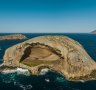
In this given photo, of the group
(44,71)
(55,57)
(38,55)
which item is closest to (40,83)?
(44,71)

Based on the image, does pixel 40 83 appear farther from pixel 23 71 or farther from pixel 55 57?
pixel 55 57

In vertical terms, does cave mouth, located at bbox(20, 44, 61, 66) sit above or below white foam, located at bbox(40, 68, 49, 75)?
above

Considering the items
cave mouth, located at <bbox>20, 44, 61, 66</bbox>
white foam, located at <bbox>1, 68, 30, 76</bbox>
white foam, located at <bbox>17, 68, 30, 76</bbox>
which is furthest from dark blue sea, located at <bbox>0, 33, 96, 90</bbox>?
cave mouth, located at <bbox>20, 44, 61, 66</bbox>

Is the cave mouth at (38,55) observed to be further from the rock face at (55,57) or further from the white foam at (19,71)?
the white foam at (19,71)

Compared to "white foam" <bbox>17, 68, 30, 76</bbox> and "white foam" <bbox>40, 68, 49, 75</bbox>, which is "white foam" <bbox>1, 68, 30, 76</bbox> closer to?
"white foam" <bbox>17, 68, 30, 76</bbox>

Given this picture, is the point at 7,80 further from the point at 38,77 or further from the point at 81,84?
the point at 81,84

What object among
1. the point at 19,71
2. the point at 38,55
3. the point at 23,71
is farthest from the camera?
the point at 38,55

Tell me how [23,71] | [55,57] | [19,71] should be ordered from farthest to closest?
[55,57], [23,71], [19,71]

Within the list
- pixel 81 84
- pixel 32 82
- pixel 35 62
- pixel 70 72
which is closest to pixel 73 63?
pixel 70 72
